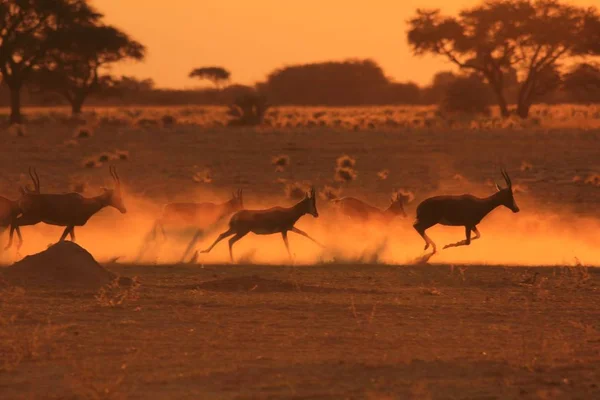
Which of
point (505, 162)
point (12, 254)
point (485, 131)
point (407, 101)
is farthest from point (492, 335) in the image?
point (407, 101)

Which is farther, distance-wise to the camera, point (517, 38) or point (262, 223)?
point (517, 38)

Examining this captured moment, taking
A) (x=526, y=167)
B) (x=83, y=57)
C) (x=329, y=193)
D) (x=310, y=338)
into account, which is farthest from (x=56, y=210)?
(x=83, y=57)

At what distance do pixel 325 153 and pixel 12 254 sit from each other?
1842 centimetres

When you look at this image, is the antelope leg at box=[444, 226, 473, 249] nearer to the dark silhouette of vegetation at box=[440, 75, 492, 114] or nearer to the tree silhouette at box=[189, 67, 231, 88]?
the dark silhouette of vegetation at box=[440, 75, 492, 114]

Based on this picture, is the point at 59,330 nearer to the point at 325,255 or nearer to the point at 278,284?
the point at 278,284

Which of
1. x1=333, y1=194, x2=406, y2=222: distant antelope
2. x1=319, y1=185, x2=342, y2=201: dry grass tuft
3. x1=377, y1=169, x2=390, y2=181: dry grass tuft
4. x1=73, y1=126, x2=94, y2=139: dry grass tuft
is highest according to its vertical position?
x1=73, y1=126, x2=94, y2=139: dry grass tuft

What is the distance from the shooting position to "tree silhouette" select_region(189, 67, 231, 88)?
101m

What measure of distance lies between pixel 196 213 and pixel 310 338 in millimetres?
10774

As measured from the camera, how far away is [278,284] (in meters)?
14.5

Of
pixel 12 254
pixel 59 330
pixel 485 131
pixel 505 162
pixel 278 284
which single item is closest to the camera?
pixel 59 330

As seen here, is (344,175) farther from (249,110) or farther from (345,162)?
(249,110)

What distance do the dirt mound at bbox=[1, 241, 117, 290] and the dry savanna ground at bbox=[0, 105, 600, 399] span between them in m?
0.21

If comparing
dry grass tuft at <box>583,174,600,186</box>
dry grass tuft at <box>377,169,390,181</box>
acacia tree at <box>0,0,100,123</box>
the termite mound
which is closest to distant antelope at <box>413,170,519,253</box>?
the termite mound

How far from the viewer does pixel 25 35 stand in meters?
52.6
